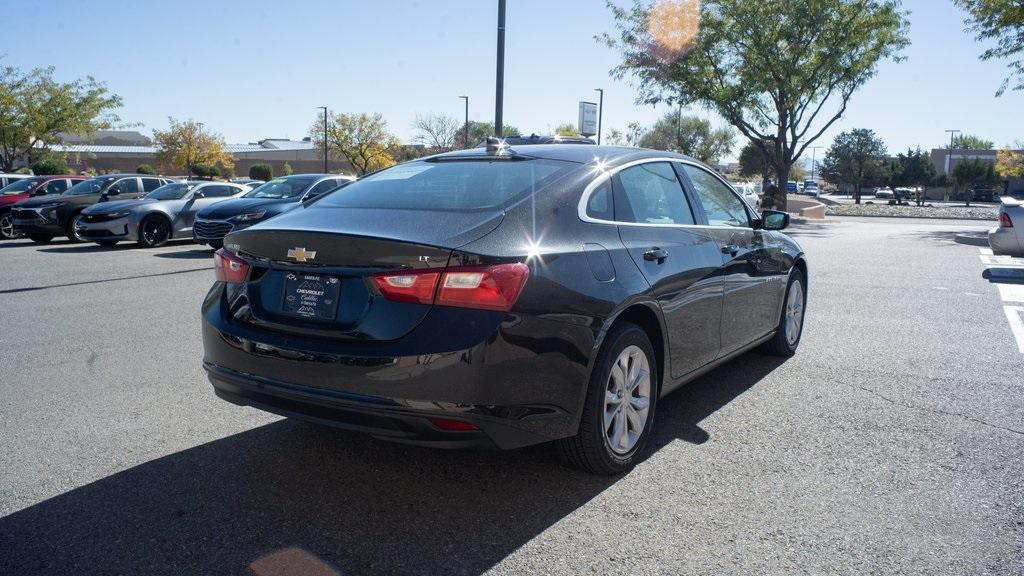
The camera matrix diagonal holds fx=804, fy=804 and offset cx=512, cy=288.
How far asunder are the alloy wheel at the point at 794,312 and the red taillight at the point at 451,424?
3.80 metres

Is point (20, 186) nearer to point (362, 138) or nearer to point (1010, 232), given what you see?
point (1010, 232)

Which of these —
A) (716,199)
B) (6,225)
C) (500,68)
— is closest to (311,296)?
(716,199)

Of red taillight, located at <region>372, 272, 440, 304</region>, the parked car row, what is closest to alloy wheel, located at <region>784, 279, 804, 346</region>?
red taillight, located at <region>372, 272, 440, 304</region>

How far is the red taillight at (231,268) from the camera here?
367cm

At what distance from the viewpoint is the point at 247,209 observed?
14.6 meters

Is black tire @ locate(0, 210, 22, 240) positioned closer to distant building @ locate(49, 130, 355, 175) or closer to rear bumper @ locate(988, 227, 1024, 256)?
rear bumper @ locate(988, 227, 1024, 256)

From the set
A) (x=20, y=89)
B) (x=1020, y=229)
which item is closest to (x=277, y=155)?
(x=20, y=89)

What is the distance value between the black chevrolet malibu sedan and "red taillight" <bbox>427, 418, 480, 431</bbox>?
1cm

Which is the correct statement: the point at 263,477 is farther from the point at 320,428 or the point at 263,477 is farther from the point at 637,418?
the point at 637,418

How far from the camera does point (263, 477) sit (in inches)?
148

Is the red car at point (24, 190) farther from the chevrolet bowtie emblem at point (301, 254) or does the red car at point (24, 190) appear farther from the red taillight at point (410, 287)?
the red taillight at point (410, 287)

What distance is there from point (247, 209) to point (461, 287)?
1239cm

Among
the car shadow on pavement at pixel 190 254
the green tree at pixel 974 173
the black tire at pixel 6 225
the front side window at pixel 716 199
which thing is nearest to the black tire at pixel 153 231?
the car shadow on pavement at pixel 190 254

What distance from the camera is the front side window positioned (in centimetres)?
507
